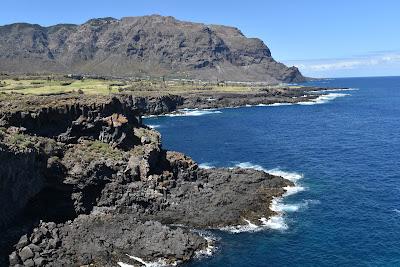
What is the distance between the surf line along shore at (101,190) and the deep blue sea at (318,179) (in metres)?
5.09

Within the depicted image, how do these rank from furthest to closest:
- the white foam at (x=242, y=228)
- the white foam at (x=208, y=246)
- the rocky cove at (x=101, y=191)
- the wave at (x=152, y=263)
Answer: the white foam at (x=242, y=228), the white foam at (x=208, y=246), the rocky cove at (x=101, y=191), the wave at (x=152, y=263)

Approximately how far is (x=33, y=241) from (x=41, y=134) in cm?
2238

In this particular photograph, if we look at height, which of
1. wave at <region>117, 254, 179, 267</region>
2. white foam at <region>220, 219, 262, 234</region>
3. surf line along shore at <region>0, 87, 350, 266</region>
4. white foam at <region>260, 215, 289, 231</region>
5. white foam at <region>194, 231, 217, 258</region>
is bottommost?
wave at <region>117, 254, 179, 267</region>

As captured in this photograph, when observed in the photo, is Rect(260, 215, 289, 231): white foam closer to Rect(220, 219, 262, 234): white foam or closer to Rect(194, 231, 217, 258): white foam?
Rect(220, 219, 262, 234): white foam

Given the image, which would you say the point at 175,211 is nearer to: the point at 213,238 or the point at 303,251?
the point at 213,238

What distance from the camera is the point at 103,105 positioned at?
83312 millimetres

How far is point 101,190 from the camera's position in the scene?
71.9m

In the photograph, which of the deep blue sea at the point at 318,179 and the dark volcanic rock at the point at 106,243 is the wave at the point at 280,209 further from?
the dark volcanic rock at the point at 106,243

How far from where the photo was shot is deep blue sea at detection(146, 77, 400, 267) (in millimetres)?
59562

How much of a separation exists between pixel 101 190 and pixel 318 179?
41.2 meters

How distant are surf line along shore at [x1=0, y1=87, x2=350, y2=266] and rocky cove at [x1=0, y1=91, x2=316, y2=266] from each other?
14 cm

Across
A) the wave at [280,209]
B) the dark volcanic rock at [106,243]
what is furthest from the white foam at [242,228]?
the dark volcanic rock at [106,243]

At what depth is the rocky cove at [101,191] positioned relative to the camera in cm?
5828

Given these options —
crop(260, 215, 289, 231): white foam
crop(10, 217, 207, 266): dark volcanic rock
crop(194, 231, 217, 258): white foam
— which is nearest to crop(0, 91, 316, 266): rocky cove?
crop(10, 217, 207, 266): dark volcanic rock
